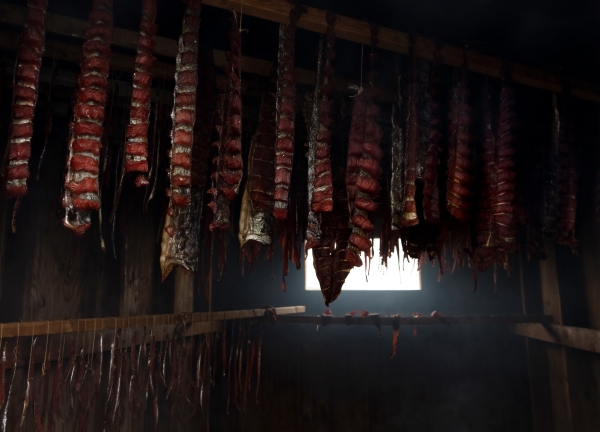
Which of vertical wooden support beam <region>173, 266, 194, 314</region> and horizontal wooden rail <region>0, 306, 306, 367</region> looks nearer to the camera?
horizontal wooden rail <region>0, 306, 306, 367</region>

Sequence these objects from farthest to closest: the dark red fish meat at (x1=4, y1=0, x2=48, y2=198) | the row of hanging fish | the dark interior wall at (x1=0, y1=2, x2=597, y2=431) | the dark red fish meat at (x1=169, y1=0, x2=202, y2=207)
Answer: the dark interior wall at (x1=0, y1=2, x2=597, y2=431)
the dark red fish meat at (x1=169, y1=0, x2=202, y2=207)
the row of hanging fish
the dark red fish meat at (x1=4, y1=0, x2=48, y2=198)

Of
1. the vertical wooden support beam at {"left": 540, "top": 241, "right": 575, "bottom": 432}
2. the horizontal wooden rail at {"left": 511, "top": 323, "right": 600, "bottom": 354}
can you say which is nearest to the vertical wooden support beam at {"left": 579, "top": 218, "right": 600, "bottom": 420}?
the horizontal wooden rail at {"left": 511, "top": 323, "right": 600, "bottom": 354}

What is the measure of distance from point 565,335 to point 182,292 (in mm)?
4171

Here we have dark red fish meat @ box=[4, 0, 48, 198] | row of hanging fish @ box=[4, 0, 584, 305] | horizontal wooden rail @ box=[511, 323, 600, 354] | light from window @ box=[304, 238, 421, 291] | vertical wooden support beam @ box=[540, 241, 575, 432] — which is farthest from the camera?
light from window @ box=[304, 238, 421, 291]

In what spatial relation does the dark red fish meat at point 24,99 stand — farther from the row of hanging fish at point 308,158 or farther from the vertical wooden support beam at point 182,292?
the vertical wooden support beam at point 182,292

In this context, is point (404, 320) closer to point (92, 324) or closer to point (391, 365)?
point (391, 365)

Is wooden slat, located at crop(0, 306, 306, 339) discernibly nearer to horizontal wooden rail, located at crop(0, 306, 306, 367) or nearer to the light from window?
horizontal wooden rail, located at crop(0, 306, 306, 367)

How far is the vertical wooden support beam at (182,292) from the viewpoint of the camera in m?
4.70

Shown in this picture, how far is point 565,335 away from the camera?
5.00m

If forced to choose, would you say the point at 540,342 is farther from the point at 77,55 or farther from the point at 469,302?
the point at 77,55

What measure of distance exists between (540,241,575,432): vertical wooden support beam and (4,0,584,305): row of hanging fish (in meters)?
1.19

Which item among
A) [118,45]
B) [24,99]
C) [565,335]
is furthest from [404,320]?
[24,99]

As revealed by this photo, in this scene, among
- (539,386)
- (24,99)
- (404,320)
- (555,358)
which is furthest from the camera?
(539,386)

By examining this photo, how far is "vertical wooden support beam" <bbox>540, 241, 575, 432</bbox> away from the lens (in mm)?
5066
